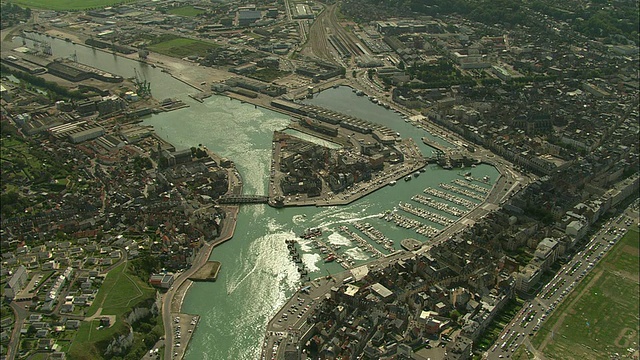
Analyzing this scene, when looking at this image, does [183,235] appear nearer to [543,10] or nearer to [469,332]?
[469,332]

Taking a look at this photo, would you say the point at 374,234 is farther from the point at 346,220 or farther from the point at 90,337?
the point at 90,337

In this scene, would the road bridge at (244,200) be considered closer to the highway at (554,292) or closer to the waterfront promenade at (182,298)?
the waterfront promenade at (182,298)

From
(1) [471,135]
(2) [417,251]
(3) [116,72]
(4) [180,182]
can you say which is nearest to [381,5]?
(3) [116,72]

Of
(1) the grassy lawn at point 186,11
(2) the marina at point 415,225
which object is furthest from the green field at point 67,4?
(2) the marina at point 415,225

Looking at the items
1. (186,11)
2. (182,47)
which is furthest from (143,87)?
(186,11)

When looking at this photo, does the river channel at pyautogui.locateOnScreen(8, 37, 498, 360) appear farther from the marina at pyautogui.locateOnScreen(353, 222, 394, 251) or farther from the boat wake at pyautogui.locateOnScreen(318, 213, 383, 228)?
the marina at pyautogui.locateOnScreen(353, 222, 394, 251)

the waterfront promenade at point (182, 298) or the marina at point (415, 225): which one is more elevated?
the marina at point (415, 225)
